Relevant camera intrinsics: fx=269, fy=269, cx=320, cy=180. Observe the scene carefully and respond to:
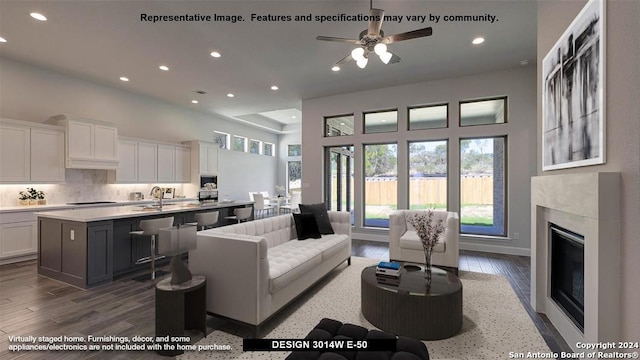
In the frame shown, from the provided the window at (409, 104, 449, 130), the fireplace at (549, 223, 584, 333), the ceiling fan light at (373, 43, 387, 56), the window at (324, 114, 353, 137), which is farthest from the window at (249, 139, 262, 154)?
the fireplace at (549, 223, 584, 333)

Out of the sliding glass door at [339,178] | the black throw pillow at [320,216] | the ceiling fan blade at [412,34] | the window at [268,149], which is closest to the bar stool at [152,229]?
the black throw pillow at [320,216]

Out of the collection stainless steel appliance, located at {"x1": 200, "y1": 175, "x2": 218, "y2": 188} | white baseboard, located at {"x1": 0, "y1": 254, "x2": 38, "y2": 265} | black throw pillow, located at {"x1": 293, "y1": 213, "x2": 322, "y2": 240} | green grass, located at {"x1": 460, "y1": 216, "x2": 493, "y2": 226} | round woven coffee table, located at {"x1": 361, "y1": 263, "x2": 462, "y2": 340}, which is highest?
stainless steel appliance, located at {"x1": 200, "y1": 175, "x2": 218, "y2": 188}

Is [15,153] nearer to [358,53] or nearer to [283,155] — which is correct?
[358,53]

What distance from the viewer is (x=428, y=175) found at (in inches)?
234

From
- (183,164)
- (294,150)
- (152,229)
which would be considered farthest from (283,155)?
(152,229)

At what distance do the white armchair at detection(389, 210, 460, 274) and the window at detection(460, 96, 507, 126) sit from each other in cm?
238

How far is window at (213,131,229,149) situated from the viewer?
30.1 ft

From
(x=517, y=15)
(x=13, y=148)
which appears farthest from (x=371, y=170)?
(x=13, y=148)

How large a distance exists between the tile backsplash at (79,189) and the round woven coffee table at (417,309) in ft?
20.7

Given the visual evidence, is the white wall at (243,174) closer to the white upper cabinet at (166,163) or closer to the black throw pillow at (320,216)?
the white upper cabinet at (166,163)

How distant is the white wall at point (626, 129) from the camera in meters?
1.52

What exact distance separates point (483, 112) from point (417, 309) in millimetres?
4784

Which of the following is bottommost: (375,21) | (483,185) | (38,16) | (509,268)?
(509,268)

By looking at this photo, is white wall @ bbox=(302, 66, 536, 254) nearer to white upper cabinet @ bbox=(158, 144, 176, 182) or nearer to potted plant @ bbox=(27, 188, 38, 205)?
white upper cabinet @ bbox=(158, 144, 176, 182)
